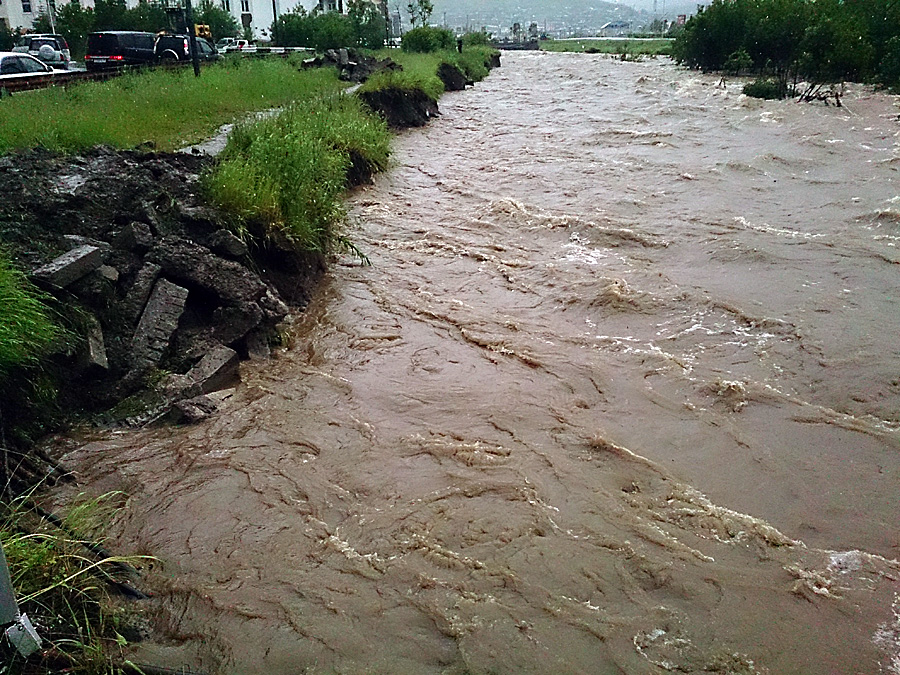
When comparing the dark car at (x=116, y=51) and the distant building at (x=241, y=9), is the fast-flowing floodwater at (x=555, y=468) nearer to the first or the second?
the dark car at (x=116, y=51)

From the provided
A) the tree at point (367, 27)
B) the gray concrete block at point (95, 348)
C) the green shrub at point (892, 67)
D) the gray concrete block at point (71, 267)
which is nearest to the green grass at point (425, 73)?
the tree at point (367, 27)

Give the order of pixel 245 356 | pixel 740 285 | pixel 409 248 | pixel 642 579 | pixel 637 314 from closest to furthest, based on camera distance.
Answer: pixel 642 579, pixel 245 356, pixel 637 314, pixel 740 285, pixel 409 248

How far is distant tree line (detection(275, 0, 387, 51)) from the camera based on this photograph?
45312 mm

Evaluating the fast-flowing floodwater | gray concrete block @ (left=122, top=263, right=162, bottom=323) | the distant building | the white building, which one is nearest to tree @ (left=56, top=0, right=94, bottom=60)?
the distant building

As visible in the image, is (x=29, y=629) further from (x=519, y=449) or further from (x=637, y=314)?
(x=637, y=314)

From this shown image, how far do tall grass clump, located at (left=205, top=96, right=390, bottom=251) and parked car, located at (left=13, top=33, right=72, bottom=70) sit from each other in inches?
793

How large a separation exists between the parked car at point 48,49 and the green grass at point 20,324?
26749 millimetres

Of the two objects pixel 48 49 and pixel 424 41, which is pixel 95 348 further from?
pixel 424 41

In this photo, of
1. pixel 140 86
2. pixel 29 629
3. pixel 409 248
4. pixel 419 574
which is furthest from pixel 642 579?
pixel 140 86

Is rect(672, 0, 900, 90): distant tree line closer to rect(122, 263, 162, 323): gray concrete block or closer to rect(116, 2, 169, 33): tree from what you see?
rect(122, 263, 162, 323): gray concrete block

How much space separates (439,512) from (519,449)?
992 mm

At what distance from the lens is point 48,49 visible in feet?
95.2

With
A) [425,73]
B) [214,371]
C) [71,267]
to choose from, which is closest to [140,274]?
[71,267]

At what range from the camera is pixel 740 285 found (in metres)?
8.48
